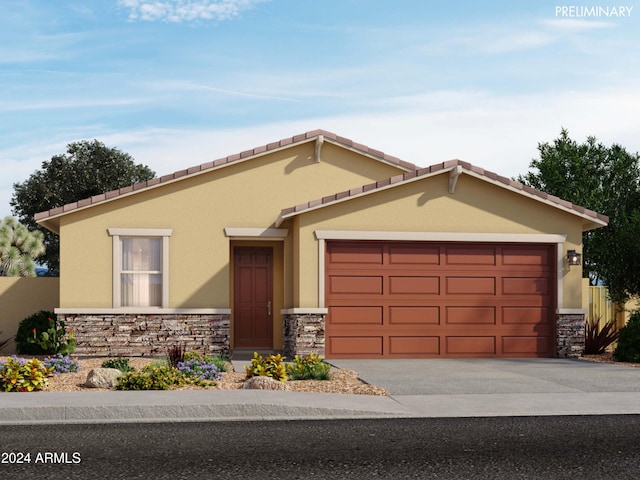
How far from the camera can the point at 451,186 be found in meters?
18.8

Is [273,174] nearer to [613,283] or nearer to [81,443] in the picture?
[613,283]

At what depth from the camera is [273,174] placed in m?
20.6

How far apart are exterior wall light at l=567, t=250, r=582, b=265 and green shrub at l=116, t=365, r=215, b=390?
9259 millimetres

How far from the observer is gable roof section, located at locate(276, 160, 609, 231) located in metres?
18.4

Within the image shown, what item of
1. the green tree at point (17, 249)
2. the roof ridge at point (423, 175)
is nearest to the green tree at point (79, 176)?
the green tree at point (17, 249)

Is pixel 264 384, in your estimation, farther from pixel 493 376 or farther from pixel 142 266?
pixel 142 266

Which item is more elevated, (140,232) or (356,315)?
(140,232)

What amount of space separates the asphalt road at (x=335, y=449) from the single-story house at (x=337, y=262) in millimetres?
8068

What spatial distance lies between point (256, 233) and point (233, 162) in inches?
69.1

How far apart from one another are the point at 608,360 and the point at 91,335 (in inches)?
448

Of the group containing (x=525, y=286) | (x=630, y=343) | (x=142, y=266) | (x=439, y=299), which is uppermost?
(x=142, y=266)

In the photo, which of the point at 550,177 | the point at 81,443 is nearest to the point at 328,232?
the point at 81,443

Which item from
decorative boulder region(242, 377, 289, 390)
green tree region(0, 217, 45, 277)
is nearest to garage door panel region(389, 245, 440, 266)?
decorative boulder region(242, 377, 289, 390)

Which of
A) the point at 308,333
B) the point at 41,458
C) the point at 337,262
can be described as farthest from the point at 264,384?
the point at 337,262
